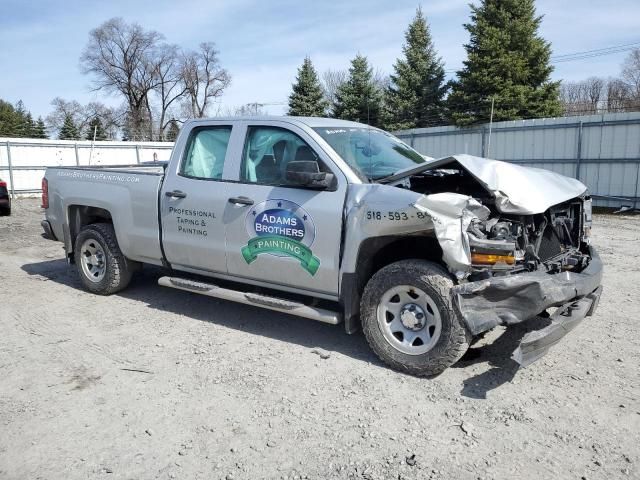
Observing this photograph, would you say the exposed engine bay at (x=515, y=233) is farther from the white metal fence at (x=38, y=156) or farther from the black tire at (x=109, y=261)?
the white metal fence at (x=38, y=156)

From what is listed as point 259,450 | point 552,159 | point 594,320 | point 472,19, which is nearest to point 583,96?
point 472,19

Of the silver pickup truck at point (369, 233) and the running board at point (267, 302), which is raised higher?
the silver pickup truck at point (369, 233)

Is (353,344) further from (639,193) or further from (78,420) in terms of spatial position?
(639,193)

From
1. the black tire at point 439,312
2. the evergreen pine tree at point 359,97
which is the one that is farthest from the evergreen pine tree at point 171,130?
the black tire at point 439,312

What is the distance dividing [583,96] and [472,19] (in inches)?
1367

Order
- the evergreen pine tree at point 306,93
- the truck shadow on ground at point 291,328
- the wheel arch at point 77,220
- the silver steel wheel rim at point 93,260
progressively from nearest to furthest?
the truck shadow on ground at point 291,328 < the silver steel wheel rim at point 93,260 < the wheel arch at point 77,220 < the evergreen pine tree at point 306,93

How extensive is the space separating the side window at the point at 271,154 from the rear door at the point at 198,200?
237mm

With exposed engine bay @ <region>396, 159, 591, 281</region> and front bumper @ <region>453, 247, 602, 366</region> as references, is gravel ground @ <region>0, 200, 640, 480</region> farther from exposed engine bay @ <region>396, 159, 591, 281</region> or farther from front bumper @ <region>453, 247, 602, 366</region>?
exposed engine bay @ <region>396, 159, 591, 281</region>

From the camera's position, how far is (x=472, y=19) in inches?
985

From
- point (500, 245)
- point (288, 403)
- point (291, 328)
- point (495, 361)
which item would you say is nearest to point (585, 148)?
point (495, 361)

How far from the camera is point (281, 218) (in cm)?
453

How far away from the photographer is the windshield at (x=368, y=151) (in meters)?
4.56

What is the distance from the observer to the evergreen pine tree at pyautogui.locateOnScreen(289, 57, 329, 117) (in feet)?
105

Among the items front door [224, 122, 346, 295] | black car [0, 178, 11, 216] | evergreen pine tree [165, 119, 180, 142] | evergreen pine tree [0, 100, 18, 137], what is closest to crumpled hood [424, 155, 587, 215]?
front door [224, 122, 346, 295]
